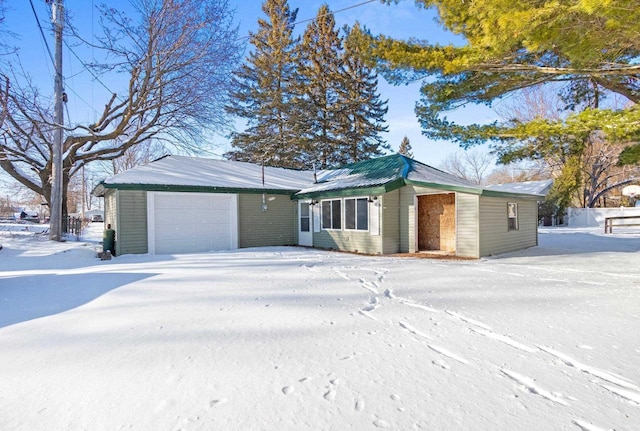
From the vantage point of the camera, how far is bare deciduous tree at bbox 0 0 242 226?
44.1 feet

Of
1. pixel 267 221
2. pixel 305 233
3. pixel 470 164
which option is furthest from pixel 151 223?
pixel 470 164

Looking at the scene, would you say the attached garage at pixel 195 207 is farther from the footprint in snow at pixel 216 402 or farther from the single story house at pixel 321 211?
the footprint in snow at pixel 216 402

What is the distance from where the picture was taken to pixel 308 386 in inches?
87.7

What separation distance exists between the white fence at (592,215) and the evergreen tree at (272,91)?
1868cm

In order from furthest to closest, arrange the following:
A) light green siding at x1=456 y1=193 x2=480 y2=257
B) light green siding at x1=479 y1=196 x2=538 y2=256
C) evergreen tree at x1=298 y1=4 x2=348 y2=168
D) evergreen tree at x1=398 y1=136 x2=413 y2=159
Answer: evergreen tree at x1=398 y1=136 x2=413 y2=159, evergreen tree at x1=298 y1=4 x2=348 y2=168, light green siding at x1=479 y1=196 x2=538 y2=256, light green siding at x1=456 y1=193 x2=480 y2=257

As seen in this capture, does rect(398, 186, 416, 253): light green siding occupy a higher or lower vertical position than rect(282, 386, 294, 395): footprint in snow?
higher

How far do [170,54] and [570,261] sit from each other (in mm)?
15774

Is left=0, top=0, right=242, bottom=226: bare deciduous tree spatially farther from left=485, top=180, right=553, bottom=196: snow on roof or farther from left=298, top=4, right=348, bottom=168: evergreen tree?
left=485, top=180, right=553, bottom=196: snow on roof

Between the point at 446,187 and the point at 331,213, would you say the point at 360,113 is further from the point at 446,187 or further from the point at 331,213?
the point at 446,187

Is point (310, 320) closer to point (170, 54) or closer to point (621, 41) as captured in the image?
point (621, 41)

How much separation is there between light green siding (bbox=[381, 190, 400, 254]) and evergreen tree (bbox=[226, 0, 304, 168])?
1367cm

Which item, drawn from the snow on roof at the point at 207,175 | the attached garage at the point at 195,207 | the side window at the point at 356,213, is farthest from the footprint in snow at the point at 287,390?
the snow on roof at the point at 207,175

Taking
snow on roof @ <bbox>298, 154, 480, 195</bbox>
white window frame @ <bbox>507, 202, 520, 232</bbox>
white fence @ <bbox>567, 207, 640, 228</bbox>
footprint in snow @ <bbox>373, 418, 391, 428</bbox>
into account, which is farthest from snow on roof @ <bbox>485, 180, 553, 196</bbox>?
white fence @ <bbox>567, 207, 640, 228</bbox>

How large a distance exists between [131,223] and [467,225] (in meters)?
9.60
